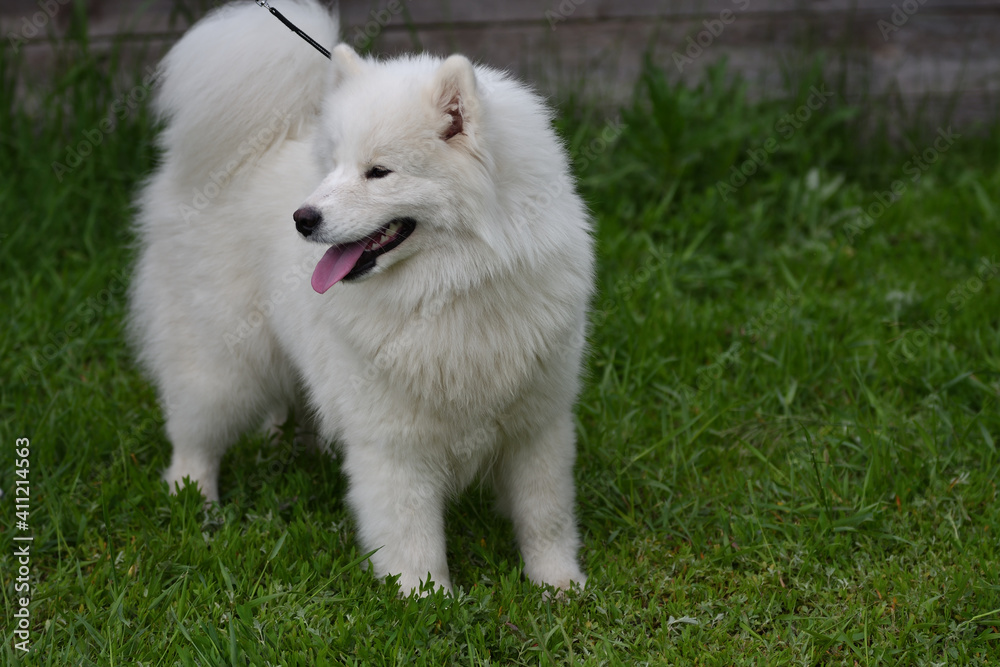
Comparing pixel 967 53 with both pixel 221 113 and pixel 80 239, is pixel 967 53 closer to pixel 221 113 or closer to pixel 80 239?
pixel 221 113

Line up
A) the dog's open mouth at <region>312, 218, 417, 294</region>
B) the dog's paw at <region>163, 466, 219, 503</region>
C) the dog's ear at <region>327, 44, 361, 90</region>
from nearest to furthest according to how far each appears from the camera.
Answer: the dog's open mouth at <region>312, 218, 417, 294</region>, the dog's ear at <region>327, 44, 361, 90</region>, the dog's paw at <region>163, 466, 219, 503</region>

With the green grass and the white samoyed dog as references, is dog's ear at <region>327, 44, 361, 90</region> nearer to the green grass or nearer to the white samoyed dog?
the white samoyed dog

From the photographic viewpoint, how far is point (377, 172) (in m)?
2.31

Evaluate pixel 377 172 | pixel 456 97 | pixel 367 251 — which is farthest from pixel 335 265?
pixel 456 97

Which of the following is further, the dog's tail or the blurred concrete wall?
the blurred concrete wall

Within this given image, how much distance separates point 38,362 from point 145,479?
1.00 meters

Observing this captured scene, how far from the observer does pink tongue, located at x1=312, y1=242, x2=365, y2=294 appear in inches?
92.4

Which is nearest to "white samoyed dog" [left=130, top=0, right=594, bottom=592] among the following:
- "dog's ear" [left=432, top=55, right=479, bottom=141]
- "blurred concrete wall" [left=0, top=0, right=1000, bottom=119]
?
"dog's ear" [left=432, top=55, right=479, bottom=141]

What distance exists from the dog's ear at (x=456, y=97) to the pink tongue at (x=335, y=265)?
363mm

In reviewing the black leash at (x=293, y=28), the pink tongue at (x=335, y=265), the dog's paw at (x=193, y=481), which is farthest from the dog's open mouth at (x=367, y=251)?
the dog's paw at (x=193, y=481)

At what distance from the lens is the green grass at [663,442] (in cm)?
249

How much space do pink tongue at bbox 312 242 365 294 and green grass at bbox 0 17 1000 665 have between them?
0.86 metres

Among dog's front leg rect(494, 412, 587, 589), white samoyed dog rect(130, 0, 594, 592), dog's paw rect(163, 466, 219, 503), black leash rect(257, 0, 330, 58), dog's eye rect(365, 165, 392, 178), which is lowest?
dog's paw rect(163, 466, 219, 503)

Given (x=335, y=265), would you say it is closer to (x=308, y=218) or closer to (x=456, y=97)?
(x=308, y=218)
